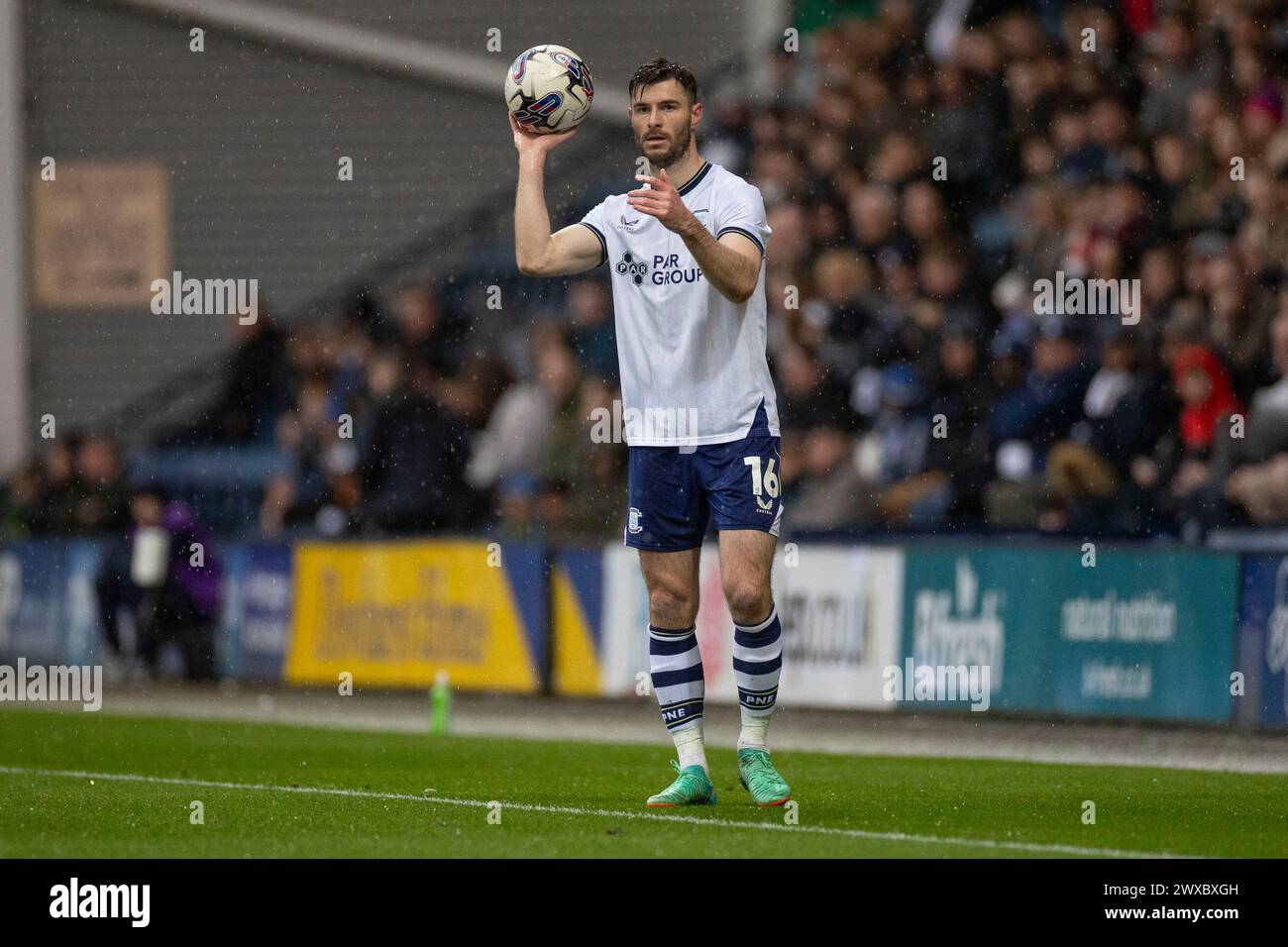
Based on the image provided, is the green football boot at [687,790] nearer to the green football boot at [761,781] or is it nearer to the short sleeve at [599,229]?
the green football boot at [761,781]

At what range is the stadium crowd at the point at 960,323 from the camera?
1420 cm

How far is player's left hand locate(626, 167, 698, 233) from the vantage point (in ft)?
25.2

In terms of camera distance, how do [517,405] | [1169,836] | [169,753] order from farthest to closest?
[517,405], [169,753], [1169,836]

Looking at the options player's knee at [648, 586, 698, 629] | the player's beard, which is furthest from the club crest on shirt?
player's knee at [648, 586, 698, 629]

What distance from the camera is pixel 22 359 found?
2580 centimetres

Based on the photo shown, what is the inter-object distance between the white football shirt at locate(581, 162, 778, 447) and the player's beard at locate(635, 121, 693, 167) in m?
0.13

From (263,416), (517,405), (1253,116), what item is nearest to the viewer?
(1253,116)

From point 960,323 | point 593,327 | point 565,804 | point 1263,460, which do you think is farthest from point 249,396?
point 565,804

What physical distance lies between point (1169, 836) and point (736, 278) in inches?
97.0

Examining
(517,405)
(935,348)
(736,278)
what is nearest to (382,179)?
(517,405)

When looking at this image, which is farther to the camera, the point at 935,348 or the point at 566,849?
the point at 935,348

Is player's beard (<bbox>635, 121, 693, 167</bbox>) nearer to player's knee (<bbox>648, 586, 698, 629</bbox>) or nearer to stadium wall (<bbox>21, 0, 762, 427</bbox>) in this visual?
player's knee (<bbox>648, 586, 698, 629</bbox>)

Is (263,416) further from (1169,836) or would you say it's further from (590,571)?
(1169,836)

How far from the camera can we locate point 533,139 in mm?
8562
